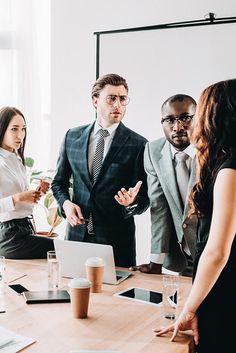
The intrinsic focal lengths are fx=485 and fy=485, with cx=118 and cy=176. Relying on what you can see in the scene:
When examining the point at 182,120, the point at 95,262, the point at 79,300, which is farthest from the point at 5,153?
the point at 79,300

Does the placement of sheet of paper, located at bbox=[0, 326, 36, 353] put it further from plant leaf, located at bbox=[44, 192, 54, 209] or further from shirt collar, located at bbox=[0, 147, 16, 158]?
plant leaf, located at bbox=[44, 192, 54, 209]

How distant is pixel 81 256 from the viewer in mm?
2072

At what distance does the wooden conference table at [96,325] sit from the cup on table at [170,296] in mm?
34

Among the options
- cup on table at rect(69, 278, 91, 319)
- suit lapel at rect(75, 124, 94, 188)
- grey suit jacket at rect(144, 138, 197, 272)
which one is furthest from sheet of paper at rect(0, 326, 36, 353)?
suit lapel at rect(75, 124, 94, 188)

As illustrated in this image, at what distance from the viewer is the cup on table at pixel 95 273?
196 centimetres

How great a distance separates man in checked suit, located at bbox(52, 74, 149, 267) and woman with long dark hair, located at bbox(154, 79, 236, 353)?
1.03m

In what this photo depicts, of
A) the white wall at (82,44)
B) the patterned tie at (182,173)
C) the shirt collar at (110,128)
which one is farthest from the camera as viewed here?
the white wall at (82,44)

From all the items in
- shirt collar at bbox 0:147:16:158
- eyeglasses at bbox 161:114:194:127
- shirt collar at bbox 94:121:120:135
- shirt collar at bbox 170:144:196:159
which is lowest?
shirt collar at bbox 0:147:16:158

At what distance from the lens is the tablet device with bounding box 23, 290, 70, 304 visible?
1.85 m

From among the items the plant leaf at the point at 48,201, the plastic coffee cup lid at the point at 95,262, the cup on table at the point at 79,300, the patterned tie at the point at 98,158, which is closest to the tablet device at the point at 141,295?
the plastic coffee cup lid at the point at 95,262

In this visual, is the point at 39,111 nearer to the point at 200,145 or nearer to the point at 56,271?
the point at 56,271

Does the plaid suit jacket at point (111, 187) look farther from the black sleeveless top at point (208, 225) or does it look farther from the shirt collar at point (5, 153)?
the black sleeveless top at point (208, 225)

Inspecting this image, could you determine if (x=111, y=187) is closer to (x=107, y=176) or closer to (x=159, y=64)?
(x=107, y=176)

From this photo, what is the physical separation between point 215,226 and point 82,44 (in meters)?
2.79
